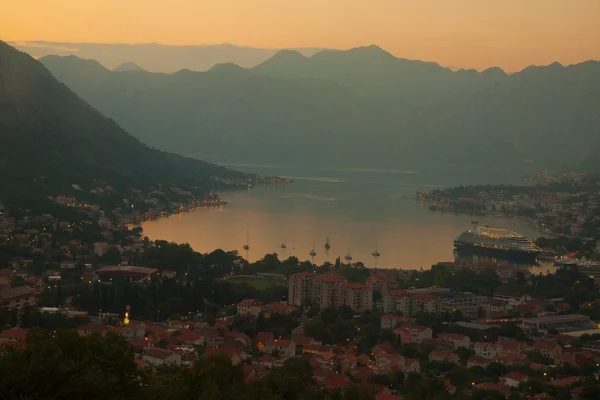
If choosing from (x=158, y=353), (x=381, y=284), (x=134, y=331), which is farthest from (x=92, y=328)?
(x=381, y=284)

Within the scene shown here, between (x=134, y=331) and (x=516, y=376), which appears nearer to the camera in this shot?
(x=516, y=376)

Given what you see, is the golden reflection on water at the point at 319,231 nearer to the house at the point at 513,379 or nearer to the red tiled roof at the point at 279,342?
the red tiled roof at the point at 279,342

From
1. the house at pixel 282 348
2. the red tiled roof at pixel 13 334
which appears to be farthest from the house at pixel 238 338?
the red tiled roof at pixel 13 334

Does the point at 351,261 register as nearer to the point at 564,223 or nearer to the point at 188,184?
the point at 564,223

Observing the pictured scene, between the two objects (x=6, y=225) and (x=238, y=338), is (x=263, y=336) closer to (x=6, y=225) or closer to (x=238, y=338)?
(x=238, y=338)

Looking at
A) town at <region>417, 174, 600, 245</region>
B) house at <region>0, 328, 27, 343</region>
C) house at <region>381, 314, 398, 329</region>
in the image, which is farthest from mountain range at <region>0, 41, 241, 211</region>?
house at <region>381, 314, 398, 329</region>

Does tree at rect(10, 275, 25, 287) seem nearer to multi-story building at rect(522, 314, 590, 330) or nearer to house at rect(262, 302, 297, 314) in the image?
house at rect(262, 302, 297, 314)
